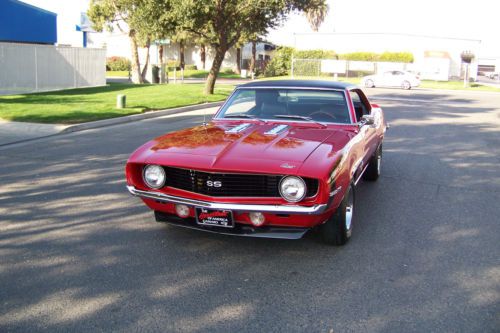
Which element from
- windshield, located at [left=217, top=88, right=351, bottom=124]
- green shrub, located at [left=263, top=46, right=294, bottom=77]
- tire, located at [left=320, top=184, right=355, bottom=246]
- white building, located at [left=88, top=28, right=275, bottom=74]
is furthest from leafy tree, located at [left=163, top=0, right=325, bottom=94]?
white building, located at [left=88, top=28, right=275, bottom=74]

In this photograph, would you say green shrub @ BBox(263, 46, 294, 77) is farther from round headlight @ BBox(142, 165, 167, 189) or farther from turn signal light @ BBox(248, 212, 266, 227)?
turn signal light @ BBox(248, 212, 266, 227)

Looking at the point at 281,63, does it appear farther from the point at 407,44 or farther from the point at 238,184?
the point at 238,184

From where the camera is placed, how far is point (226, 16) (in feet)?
70.2

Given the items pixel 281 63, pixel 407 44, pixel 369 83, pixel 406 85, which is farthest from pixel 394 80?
pixel 407 44

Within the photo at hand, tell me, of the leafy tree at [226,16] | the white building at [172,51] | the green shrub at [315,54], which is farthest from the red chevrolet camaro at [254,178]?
the white building at [172,51]

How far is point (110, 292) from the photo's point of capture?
151 inches

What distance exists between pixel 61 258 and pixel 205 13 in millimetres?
17086

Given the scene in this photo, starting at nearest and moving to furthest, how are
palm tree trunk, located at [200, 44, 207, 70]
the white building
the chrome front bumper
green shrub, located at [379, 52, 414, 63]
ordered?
the chrome front bumper
green shrub, located at [379, 52, 414, 63]
palm tree trunk, located at [200, 44, 207, 70]
the white building

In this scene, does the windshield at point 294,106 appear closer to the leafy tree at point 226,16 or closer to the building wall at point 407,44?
the leafy tree at point 226,16

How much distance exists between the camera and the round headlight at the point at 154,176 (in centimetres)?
455

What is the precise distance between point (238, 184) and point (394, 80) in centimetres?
3323

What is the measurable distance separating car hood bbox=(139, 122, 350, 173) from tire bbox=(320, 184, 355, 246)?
54 centimetres

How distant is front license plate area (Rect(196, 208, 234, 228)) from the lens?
4254mm

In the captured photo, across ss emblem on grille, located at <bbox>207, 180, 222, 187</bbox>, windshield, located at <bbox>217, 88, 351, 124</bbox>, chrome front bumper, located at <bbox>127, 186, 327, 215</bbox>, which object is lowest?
chrome front bumper, located at <bbox>127, 186, 327, 215</bbox>
